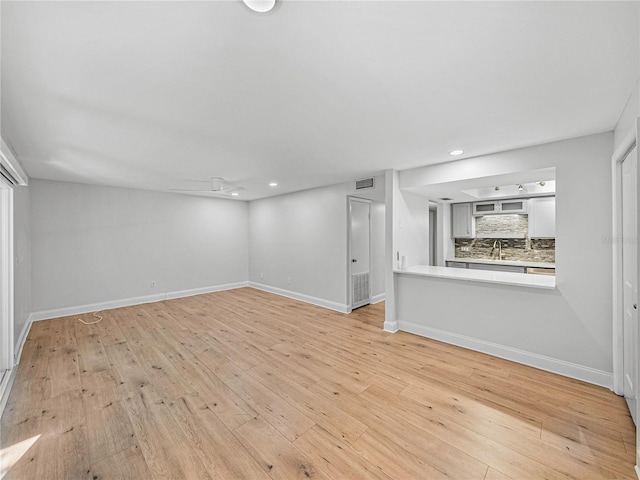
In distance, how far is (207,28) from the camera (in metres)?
1.25

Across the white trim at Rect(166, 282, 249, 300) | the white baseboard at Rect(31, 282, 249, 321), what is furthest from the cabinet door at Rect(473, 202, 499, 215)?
the white baseboard at Rect(31, 282, 249, 321)

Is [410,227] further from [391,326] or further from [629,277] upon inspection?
[629,277]

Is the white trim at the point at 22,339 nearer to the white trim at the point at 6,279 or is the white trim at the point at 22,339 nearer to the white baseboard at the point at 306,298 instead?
the white trim at the point at 6,279

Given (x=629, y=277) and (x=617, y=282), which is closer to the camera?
(x=629, y=277)

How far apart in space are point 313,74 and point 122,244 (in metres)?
5.57

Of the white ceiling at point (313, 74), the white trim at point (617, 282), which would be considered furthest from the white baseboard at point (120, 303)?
the white trim at point (617, 282)

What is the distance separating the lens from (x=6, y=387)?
2.49 metres

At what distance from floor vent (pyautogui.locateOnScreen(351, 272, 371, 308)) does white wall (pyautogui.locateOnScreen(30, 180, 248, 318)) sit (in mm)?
3555

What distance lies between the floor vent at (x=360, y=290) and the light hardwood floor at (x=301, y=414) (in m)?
1.52

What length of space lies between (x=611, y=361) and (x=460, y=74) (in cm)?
299

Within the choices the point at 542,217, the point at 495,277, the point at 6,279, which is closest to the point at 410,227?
the point at 495,277

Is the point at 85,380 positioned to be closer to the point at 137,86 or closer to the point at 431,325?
the point at 137,86

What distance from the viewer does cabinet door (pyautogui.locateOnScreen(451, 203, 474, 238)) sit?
5.77 metres

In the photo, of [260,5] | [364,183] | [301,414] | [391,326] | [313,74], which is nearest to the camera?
[260,5]
